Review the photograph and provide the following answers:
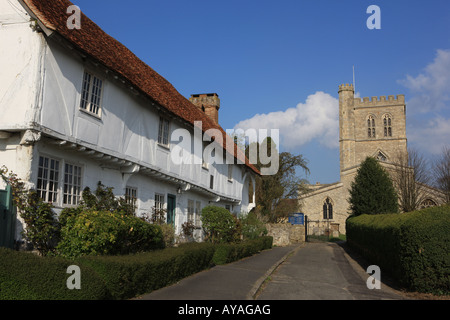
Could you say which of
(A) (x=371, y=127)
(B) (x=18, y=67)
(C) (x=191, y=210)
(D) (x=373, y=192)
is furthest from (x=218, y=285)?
(A) (x=371, y=127)

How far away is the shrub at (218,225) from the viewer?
1758 centimetres

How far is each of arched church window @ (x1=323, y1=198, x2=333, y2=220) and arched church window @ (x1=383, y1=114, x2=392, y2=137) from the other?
2625 centimetres

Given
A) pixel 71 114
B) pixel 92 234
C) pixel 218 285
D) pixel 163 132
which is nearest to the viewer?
pixel 92 234

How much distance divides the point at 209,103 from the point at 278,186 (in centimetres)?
1367

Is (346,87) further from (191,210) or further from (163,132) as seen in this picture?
(163,132)

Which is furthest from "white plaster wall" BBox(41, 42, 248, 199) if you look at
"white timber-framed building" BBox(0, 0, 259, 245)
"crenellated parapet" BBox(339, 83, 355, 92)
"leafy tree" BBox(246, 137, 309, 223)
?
"crenellated parapet" BBox(339, 83, 355, 92)

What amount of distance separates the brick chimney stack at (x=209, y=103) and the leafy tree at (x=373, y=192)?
436 inches

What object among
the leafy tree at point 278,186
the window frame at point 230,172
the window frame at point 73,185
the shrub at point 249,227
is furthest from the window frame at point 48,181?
the leafy tree at point 278,186

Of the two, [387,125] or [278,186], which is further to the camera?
[387,125]

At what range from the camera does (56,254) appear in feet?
28.5

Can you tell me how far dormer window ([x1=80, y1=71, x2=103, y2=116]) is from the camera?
10.2 meters

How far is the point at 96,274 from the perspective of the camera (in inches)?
275

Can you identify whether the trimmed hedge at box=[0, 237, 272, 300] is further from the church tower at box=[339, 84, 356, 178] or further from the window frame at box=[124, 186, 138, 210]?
the church tower at box=[339, 84, 356, 178]

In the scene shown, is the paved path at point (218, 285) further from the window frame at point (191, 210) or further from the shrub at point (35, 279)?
the window frame at point (191, 210)
